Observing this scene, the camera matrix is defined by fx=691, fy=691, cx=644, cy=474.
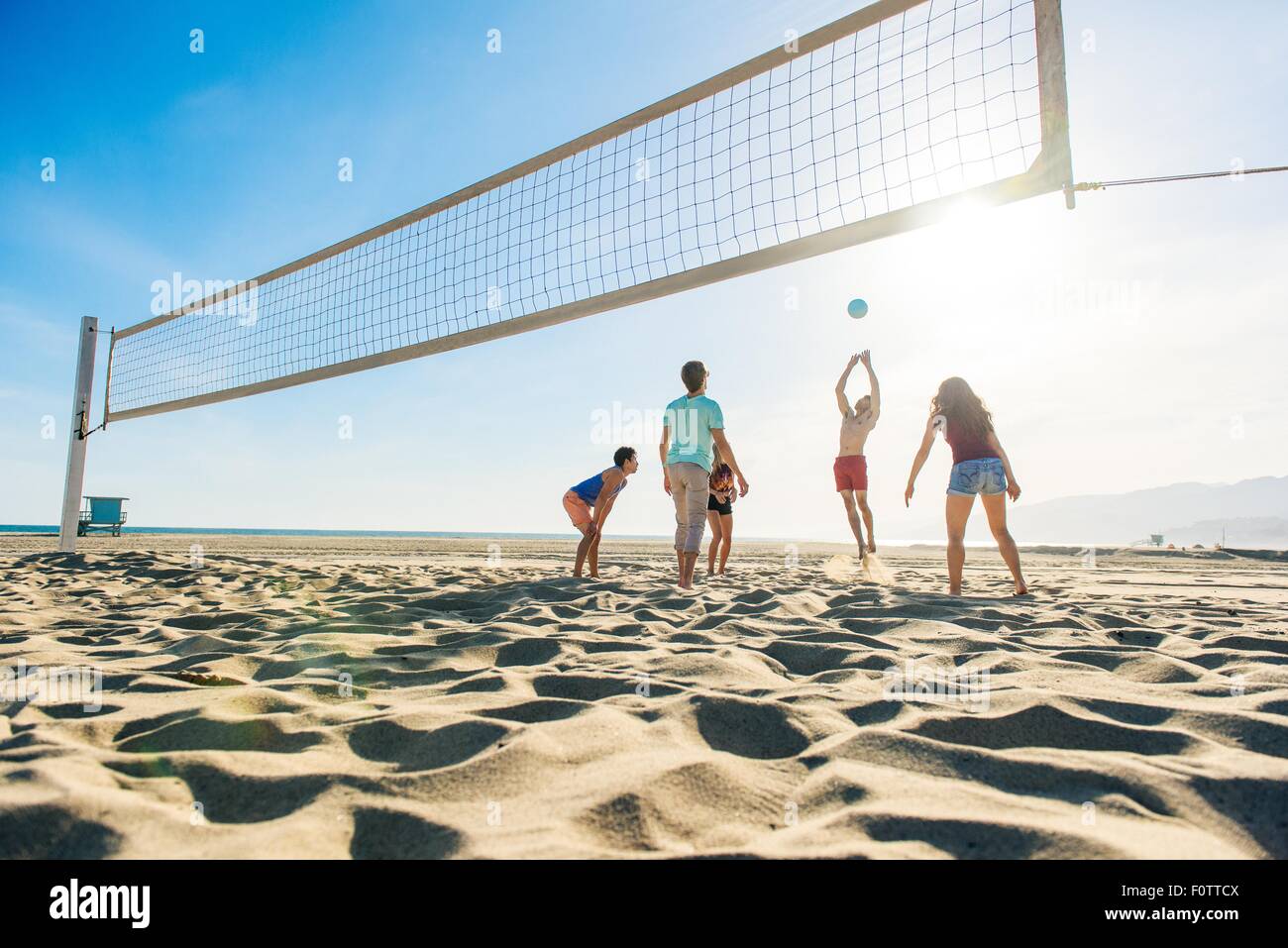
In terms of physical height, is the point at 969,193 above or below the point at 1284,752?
above

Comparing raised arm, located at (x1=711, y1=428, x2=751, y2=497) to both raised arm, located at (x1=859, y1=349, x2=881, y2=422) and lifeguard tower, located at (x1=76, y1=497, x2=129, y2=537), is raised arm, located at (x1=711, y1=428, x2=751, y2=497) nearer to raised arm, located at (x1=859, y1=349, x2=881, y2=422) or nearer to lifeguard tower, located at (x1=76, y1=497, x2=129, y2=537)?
raised arm, located at (x1=859, y1=349, x2=881, y2=422)

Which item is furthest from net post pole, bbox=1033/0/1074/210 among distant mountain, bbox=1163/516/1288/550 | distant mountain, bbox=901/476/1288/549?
distant mountain, bbox=901/476/1288/549

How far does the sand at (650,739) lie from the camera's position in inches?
43.7

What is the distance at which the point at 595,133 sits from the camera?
17.1 ft

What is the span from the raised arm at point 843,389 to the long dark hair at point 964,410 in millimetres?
1826

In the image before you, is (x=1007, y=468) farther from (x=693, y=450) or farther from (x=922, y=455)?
(x=693, y=450)

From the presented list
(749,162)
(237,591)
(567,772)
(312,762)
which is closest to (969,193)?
(749,162)

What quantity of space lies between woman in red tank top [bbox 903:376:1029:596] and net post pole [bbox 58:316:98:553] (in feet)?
29.5

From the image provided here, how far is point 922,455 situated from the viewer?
14.7 ft

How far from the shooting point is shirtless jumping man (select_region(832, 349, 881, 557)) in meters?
6.58

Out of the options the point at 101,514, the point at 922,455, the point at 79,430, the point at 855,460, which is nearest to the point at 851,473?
the point at 855,460
